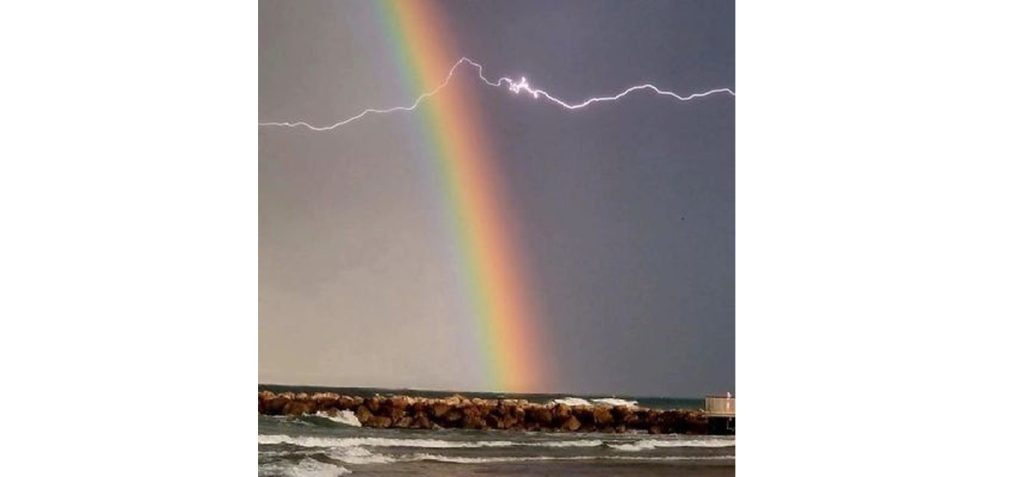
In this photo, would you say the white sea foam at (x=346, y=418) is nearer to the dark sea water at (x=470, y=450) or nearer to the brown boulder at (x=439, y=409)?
the dark sea water at (x=470, y=450)

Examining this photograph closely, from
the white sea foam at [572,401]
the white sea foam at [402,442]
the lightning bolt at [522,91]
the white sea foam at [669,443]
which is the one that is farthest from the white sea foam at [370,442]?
the lightning bolt at [522,91]

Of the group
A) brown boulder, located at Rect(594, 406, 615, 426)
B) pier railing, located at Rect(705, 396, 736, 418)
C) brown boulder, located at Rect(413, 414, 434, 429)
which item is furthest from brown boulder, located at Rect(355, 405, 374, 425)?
pier railing, located at Rect(705, 396, 736, 418)

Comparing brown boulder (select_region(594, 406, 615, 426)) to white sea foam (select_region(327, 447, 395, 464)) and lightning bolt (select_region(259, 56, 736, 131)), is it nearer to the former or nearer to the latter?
white sea foam (select_region(327, 447, 395, 464))

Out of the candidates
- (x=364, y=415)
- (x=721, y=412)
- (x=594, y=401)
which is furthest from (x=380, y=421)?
(x=721, y=412)
